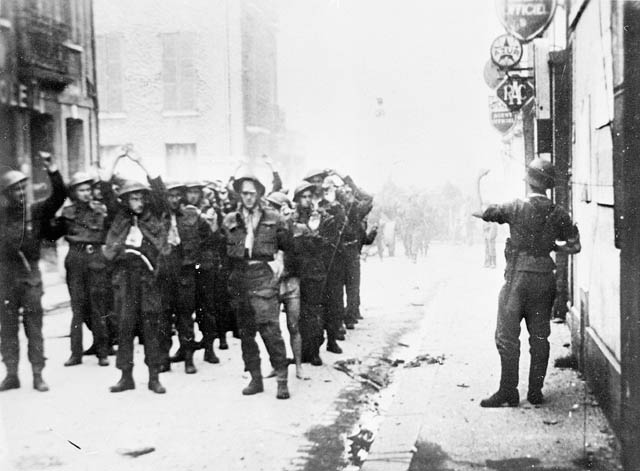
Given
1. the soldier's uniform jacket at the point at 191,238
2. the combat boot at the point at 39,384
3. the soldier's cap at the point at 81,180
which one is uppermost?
the soldier's cap at the point at 81,180

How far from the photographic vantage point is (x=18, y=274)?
615cm

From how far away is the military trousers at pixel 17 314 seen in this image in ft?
20.1

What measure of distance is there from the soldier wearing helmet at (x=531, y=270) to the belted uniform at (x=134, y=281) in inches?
120

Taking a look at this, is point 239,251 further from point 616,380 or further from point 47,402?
point 616,380

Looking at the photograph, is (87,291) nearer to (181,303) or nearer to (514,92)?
(181,303)

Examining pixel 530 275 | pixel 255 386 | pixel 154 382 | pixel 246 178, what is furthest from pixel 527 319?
pixel 154 382

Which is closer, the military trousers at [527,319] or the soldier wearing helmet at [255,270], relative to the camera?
the military trousers at [527,319]

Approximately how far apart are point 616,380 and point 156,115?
10.1 meters

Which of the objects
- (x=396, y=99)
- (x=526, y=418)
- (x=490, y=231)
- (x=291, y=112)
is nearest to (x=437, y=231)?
(x=490, y=231)

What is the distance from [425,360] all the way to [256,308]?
227 cm

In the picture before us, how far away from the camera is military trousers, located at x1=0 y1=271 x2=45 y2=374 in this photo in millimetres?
6133

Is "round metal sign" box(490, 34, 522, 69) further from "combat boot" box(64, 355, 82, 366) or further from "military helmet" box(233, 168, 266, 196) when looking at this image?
"combat boot" box(64, 355, 82, 366)

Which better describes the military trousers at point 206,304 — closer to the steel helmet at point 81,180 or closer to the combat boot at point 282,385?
the steel helmet at point 81,180

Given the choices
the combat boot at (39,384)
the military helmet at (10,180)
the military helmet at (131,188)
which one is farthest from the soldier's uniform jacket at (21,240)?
the combat boot at (39,384)
